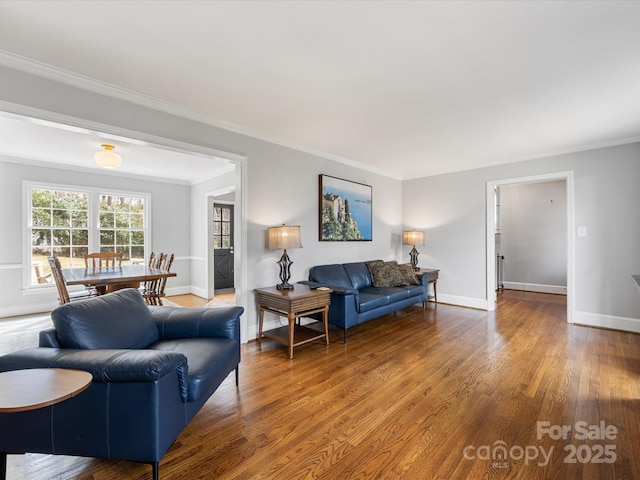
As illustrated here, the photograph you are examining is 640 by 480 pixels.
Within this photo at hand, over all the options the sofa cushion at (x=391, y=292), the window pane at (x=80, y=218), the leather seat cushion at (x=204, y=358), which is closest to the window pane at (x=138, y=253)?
the window pane at (x=80, y=218)

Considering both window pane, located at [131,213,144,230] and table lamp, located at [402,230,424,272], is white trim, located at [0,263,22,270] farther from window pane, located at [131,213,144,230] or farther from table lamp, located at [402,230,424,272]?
table lamp, located at [402,230,424,272]

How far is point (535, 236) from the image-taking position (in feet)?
20.9

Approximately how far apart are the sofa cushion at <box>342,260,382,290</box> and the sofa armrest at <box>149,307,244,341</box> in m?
2.35

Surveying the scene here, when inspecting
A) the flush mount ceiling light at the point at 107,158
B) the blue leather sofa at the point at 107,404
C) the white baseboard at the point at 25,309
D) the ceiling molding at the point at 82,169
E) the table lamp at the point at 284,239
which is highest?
the ceiling molding at the point at 82,169

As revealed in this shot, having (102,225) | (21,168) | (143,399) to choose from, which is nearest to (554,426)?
(143,399)

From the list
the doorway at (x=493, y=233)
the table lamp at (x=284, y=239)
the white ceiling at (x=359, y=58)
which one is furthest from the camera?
the doorway at (x=493, y=233)

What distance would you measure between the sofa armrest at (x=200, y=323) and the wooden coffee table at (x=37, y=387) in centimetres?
85

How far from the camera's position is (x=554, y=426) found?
186cm

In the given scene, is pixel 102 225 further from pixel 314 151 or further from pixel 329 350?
pixel 329 350

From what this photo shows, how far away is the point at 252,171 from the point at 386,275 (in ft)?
8.25

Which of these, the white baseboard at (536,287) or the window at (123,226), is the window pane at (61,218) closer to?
the window at (123,226)

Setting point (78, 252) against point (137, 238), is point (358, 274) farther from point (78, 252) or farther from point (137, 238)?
point (78, 252)

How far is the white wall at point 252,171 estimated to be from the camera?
2250 mm

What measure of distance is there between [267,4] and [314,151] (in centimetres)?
258
